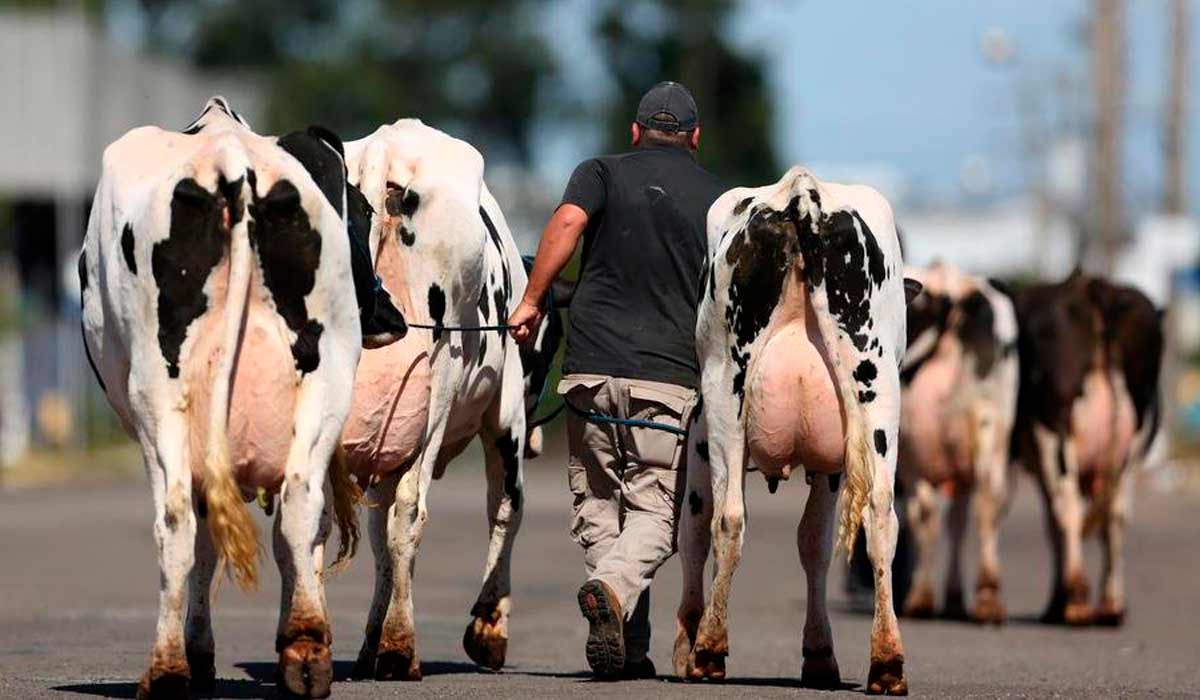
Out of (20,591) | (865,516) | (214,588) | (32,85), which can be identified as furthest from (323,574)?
(32,85)

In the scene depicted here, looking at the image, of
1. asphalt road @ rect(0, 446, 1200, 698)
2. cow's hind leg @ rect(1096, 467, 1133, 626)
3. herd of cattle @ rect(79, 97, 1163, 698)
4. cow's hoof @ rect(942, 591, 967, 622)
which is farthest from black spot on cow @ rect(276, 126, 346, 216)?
cow's hind leg @ rect(1096, 467, 1133, 626)

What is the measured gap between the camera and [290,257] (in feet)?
32.0

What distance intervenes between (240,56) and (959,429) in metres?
67.5

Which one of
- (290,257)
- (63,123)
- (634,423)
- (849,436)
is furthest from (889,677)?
(63,123)

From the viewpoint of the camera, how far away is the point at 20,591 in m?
17.9

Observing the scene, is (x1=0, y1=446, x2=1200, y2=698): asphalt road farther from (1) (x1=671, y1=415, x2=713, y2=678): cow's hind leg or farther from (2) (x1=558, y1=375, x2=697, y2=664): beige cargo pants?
(2) (x1=558, y1=375, x2=697, y2=664): beige cargo pants

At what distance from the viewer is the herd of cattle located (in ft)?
31.5

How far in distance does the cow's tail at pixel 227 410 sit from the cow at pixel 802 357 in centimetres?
215

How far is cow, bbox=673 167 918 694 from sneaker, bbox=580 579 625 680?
0.32 metres

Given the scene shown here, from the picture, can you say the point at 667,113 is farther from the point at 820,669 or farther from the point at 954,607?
the point at 954,607

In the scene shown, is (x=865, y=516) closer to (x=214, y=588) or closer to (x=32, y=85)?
(x=214, y=588)

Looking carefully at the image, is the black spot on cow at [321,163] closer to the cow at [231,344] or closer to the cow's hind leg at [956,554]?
the cow at [231,344]

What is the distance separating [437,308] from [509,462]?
1392 millimetres

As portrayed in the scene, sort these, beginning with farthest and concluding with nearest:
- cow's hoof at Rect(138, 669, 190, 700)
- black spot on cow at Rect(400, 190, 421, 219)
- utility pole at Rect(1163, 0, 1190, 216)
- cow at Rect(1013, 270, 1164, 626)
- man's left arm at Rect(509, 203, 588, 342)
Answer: utility pole at Rect(1163, 0, 1190, 216) → cow at Rect(1013, 270, 1164, 626) → man's left arm at Rect(509, 203, 588, 342) → black spot on cow at Rect(400, 190, 421, 219) → cow's hoof at Rect(138, 669, 190, 700)
